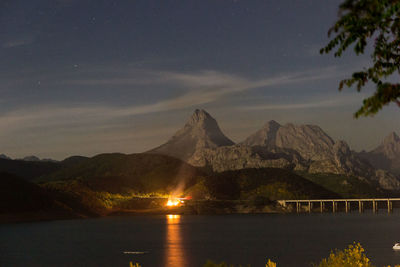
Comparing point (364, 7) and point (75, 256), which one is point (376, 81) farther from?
point (75, 256)

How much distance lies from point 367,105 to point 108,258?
9156 cm

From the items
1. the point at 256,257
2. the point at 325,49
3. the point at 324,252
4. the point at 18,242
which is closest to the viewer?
the point at 325,49

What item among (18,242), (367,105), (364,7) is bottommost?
(18,242)

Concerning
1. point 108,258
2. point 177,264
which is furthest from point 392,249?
point 108,258

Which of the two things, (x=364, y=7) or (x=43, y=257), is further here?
(x=43, y=257)

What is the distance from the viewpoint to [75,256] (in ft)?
365

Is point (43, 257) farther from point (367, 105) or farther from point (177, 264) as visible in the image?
point (367, 105)

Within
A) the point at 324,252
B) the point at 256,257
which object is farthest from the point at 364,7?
the point at 324,252

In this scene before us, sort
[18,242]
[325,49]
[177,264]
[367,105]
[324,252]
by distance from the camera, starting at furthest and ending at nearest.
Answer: [18,242]
[324,252]
[177,264]
[325,49]
[367,105]

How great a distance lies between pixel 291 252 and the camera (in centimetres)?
10881

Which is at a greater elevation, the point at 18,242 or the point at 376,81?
the point at 376,81

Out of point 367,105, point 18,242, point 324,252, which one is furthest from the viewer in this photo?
point 18,242

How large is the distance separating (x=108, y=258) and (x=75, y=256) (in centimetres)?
1248

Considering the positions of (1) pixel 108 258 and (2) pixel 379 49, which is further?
(1) pixel 108 258
